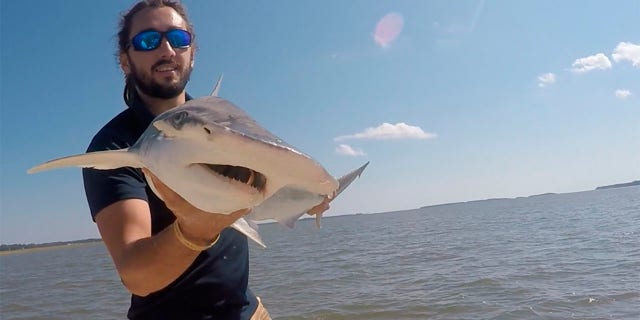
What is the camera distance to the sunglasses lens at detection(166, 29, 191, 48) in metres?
2.52

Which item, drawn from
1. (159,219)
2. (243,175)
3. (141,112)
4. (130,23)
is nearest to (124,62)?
(130,23)

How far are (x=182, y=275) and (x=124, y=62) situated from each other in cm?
134

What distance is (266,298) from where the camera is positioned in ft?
36.9

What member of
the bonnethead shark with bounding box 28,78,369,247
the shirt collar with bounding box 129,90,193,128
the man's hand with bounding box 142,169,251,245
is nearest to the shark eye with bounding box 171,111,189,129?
the bonnethead shark with bounding box 28,78,369,247

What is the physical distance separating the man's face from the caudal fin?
3.27ft

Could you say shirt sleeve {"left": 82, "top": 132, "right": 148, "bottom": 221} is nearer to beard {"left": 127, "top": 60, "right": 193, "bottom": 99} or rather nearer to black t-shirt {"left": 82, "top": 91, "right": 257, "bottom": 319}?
black t-shirt {"left": 82, "top": 91, "right": 257, "bottom": 319}

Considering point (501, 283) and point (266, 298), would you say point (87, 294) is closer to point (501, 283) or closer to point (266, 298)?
point (266, 298)

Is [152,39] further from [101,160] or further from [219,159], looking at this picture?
[219,159]

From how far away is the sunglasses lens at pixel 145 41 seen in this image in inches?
97.3

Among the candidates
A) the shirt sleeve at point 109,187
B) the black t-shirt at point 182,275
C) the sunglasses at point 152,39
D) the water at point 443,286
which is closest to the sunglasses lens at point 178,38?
the sunglasses at point 152,39

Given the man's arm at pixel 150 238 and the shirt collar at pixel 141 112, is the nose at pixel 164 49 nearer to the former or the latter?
the shirt collar at pixel 141 112

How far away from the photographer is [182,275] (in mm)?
→ 2119

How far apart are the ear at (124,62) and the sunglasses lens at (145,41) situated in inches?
6.2

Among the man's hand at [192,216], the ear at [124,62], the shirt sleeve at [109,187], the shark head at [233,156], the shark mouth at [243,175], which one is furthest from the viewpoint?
the ear at [124,62]
